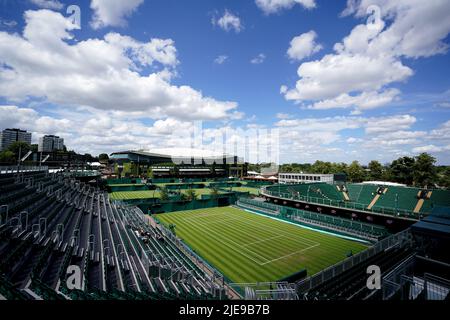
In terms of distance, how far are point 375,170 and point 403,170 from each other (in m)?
12.1

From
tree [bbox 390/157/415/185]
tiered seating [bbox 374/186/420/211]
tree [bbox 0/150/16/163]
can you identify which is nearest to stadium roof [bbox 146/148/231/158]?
tree [bbox 0/150/16/163]

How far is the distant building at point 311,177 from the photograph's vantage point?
212ft

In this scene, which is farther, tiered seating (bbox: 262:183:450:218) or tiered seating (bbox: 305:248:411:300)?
tiered seating (bbox: 262:183:450:218)

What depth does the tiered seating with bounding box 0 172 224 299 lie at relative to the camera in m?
8.18

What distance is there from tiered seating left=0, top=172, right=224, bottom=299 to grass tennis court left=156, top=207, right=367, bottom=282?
15.4ft

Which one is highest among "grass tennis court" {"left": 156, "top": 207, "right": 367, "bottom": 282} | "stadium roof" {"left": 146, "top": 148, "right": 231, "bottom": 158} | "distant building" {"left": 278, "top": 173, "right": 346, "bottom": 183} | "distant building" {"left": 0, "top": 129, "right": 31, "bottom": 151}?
"distant building" {"left": 0, "top": 129, "right": 31, "bottom": 151}

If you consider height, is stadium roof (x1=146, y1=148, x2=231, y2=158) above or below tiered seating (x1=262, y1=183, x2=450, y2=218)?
above

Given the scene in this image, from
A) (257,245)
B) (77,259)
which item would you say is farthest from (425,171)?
(77,259)

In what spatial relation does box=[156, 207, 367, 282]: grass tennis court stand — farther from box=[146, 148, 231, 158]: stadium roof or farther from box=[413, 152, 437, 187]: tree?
box=[146, 148, 231, 158]: stadium roof

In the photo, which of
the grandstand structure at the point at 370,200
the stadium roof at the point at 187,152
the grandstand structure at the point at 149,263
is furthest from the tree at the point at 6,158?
the grandstand structure at the point at 370,200
